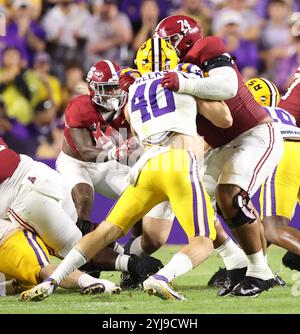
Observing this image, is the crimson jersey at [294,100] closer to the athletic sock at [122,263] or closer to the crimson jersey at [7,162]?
the athletic sock at [122,263]

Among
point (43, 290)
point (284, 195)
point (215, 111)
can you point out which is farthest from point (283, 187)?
point (43, 290)

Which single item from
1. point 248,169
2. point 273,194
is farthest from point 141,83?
point 273,194

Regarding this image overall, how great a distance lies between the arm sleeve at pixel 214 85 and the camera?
5.36 metres

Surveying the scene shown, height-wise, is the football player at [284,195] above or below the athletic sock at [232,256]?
above

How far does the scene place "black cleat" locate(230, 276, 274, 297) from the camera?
5824 mm

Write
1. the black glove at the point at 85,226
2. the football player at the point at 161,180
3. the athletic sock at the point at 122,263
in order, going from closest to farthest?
the football player at the point at 161,180
the athletic sock at the point at 122,263
the black glove at the point at 85,226

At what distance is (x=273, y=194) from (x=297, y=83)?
3.01ft

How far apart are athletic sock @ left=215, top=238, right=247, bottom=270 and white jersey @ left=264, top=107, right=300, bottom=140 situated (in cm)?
80

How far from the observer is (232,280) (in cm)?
612

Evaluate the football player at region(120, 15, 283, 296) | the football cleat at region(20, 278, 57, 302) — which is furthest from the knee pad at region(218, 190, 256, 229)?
the football cleat at region(20, 278, 57, 302)

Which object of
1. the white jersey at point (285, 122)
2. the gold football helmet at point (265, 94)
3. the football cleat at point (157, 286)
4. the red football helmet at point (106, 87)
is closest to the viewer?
the football cleat at point (157, 286)

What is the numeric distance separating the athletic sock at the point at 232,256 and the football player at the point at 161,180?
0.92 m

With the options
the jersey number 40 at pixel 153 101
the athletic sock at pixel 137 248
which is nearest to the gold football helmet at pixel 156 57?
the jersey number 40 at pixel 153 101

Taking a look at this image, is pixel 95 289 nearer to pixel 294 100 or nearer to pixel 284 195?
pixel 284 195
